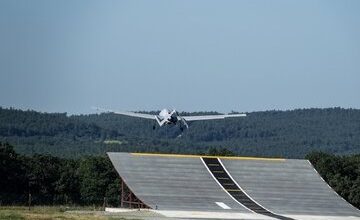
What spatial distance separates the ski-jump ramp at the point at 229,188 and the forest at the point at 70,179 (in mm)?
10695

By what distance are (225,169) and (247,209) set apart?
13040 millimetres

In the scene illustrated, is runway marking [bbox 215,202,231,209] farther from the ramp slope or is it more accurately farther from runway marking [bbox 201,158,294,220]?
runway marking [bbox 201,158,294,220]

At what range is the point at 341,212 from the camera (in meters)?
88.1

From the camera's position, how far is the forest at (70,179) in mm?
107625

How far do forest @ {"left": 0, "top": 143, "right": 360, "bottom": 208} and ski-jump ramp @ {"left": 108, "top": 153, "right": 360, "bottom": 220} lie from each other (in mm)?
10695

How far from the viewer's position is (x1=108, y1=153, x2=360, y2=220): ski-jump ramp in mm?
85312

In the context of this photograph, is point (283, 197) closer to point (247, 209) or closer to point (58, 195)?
point (247, 209)

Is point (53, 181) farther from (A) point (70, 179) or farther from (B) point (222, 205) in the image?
(B) point (222, 205)

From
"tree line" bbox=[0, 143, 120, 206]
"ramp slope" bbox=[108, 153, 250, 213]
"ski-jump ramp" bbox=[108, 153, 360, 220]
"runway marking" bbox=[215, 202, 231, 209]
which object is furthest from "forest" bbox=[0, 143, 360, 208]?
"runway marking" bbox=[215, 202, 231, 209]

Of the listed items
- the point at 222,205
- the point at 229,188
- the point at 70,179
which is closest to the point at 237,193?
the point at 229,188

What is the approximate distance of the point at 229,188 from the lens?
94.1 m

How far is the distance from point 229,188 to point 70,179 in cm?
2468

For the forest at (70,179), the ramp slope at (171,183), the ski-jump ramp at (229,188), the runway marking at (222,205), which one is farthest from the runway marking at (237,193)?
the forest at (70,179)

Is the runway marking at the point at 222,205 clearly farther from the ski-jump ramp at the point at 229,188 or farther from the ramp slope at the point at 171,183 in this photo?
the ramp slope at the point at 171,183
